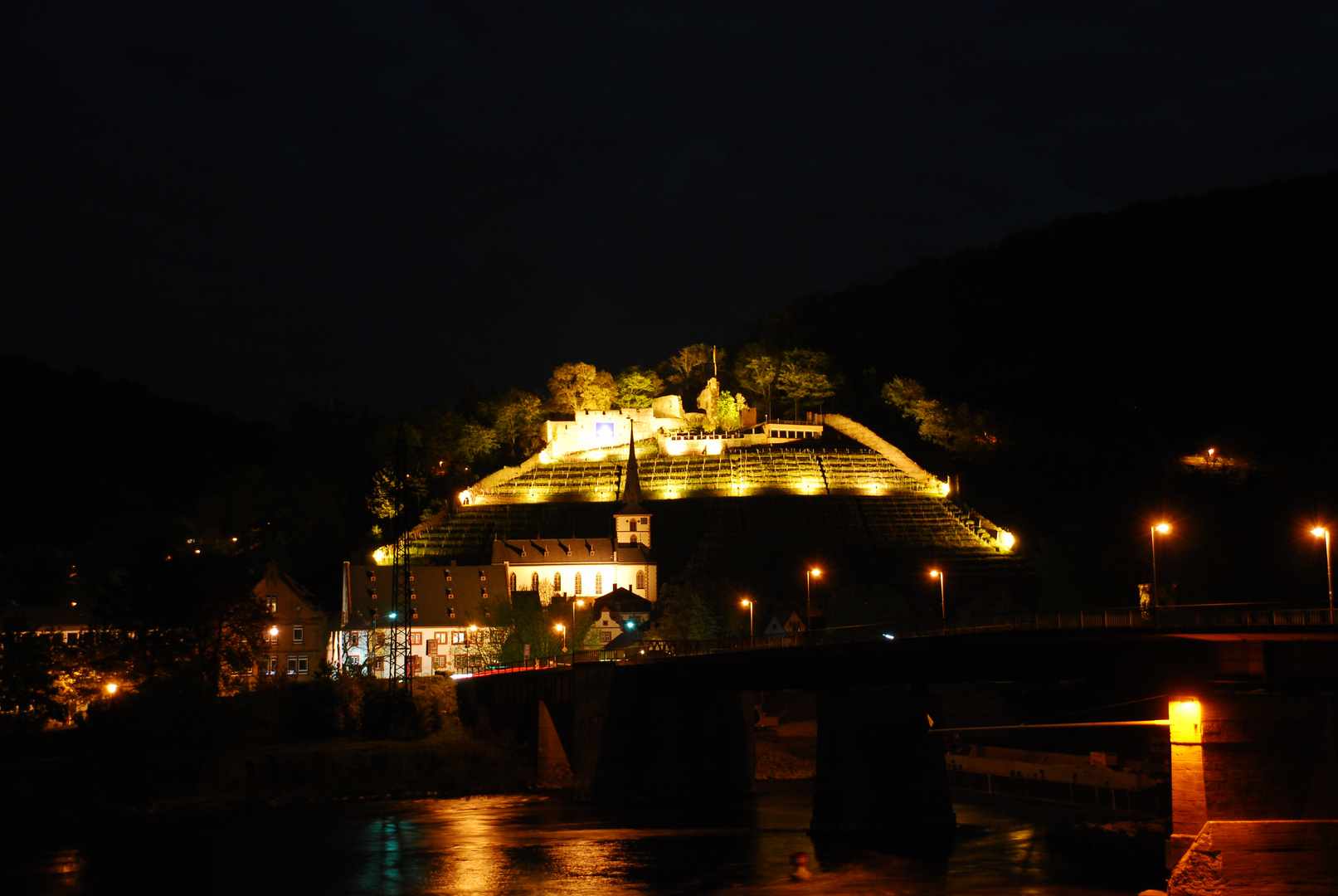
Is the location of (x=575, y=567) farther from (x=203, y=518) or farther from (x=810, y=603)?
(x=810, y=603)

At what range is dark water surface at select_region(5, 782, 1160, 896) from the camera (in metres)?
56.3

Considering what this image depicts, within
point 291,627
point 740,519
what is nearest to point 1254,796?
point 291,627

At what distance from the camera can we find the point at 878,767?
65.9 m

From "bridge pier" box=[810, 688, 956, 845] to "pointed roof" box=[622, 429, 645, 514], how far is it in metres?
102

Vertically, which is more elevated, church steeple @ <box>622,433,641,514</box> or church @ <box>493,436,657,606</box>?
church steeple @ <box>622,433,641,514</box>

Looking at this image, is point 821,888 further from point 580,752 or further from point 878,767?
point 580,752

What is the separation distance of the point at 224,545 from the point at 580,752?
304ft

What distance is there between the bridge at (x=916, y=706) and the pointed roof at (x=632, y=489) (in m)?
69.4

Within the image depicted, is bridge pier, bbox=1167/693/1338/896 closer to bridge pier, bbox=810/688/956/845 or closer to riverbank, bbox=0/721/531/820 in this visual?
bridge pier, bbox=810/688/956/845

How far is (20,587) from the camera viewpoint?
131 m

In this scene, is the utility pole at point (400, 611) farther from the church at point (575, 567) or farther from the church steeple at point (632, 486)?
the church steeple at point (632, 486)

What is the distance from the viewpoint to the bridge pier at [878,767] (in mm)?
65375

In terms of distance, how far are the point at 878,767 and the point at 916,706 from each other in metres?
3.34

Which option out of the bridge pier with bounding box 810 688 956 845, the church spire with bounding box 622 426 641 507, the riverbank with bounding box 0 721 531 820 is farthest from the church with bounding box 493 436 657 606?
the bridge pier with bounding box 810 688 956 845
